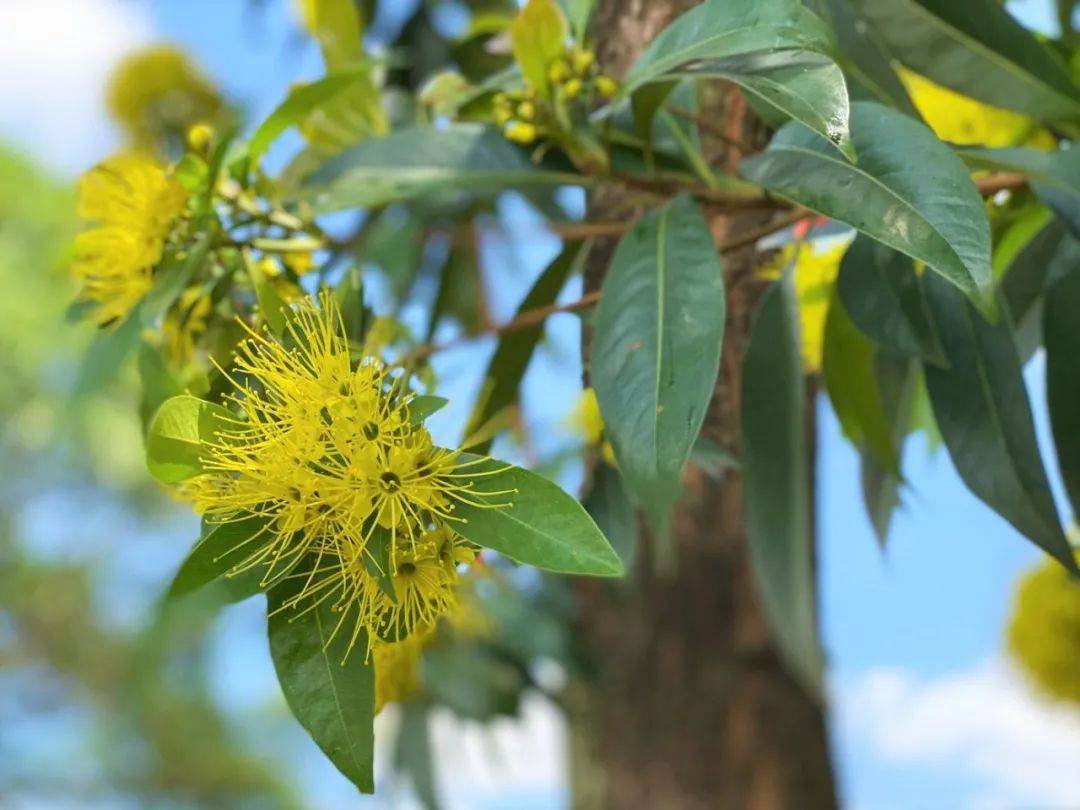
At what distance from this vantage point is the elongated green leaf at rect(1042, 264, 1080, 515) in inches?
29.6

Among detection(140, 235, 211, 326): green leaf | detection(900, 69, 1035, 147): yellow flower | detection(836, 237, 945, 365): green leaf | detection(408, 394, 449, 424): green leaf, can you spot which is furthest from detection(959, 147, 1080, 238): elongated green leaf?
detection(140, 235, 211, 326): green leaf

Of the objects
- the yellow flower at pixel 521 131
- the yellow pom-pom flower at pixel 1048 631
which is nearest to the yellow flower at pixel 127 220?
the yellow flower at pixel 521 131

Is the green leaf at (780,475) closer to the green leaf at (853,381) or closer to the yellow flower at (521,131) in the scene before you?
the green leaf at (853,381)

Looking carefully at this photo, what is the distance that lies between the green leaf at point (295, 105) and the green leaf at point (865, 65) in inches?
11.8

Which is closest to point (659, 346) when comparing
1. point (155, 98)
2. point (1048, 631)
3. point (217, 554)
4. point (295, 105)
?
point (217, 554)

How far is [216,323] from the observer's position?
29.0 inches

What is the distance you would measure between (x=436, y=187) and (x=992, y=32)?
0.36 m

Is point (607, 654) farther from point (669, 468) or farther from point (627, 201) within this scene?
point (669, 468)

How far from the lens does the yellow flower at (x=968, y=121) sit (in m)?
0.88

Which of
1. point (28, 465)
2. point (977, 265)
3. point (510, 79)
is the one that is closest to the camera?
point (977, 265)

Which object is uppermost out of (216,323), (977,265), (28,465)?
(28,465)

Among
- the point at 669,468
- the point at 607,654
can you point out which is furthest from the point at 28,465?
the point at 669,468

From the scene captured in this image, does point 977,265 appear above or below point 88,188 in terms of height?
below

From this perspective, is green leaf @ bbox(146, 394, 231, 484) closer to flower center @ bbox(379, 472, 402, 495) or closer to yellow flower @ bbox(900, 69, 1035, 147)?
flower center @ bbox(379, 472, 402, 495)
